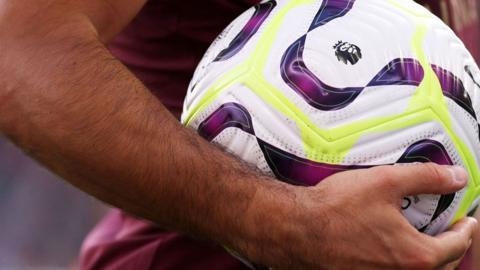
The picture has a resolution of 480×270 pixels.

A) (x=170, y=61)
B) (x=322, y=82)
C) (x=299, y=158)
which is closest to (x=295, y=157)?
(x=299, y=158)

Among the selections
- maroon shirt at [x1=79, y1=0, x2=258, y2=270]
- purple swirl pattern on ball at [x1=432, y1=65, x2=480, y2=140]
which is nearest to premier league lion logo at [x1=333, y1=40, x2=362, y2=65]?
purple swirl pattern on ball at [x1=432, y1=65, x2=480, y2=140]

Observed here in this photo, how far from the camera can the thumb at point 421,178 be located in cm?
124

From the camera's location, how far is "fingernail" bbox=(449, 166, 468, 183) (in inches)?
51.1

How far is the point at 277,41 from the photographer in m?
1.36

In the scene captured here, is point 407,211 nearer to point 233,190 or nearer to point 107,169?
point 233,190

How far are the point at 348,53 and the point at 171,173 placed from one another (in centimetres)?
29

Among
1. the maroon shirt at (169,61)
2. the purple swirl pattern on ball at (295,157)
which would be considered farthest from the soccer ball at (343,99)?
the maroon shirt at (169,61)

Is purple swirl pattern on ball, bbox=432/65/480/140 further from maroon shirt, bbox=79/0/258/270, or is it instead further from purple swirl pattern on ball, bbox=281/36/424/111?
maroon shirt, bbox=79/0/258/270

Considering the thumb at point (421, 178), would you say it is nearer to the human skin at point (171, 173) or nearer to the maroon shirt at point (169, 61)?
the human skin at point (171, 173)

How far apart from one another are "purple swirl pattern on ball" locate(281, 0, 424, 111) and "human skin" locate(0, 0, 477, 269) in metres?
0.11

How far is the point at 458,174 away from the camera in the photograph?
1.31 m

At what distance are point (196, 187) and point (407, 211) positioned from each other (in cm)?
28

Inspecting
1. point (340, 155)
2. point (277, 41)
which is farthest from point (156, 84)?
point (340, 155)

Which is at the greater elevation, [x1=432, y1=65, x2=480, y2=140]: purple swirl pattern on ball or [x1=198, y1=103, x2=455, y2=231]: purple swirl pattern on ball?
[x1=432, y1=65, x2=480, y2=140]: purple swirl pattern on ball
